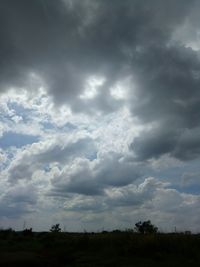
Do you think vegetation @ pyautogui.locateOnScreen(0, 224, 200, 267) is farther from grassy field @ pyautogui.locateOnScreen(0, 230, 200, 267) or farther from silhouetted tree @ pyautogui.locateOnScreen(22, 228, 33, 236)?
silhouetted tree @ pyautogui.locateOnScreen(22, 228, 33, 236)

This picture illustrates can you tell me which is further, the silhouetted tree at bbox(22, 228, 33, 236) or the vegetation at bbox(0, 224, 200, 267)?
the silhouetted tree at bbox(22, 228, 33, 236)

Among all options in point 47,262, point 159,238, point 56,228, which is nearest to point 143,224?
point 56,228

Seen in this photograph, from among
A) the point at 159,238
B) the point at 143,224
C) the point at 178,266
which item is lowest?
the point at 178,266

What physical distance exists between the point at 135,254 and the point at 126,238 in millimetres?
6355

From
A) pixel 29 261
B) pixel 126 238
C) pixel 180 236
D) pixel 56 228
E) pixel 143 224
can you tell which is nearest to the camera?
pixel 29 261

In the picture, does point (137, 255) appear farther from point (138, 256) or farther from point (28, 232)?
point (28, 232)

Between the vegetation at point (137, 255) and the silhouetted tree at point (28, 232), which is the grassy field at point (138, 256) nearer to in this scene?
the vegetation at point (137, 255)

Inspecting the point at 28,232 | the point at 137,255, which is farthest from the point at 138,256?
the point at 28,232

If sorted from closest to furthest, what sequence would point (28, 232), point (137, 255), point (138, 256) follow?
point (138, 256) < point (137, 255) < point (28, 232)

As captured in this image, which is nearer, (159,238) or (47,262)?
(47,262)

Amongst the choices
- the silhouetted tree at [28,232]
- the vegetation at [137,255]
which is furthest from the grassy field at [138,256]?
the silhouetted tree at [28,232]

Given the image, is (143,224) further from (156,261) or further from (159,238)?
(156,261)

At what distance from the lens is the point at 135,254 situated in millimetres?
28109

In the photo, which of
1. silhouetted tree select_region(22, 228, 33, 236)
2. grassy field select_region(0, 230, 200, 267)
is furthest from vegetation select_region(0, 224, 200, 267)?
silhouetted tree select_region(22, 228, 33, 236)
